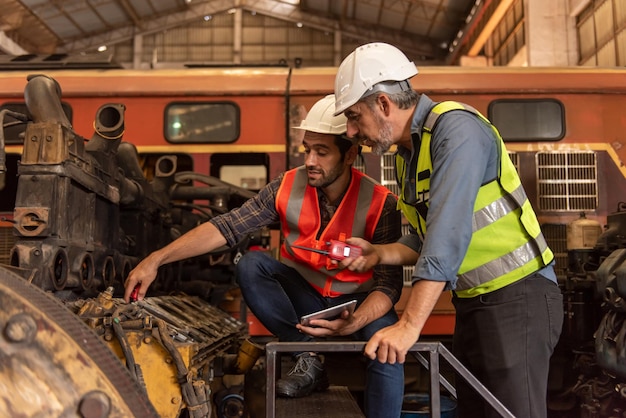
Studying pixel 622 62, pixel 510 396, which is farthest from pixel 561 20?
pixel 510 396

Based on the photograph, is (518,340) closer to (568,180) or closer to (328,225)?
(328,225)

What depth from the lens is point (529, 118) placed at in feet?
15.4

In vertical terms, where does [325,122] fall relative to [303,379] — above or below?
above

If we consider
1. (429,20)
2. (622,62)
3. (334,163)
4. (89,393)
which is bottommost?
(89,393)

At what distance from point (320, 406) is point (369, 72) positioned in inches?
50.5

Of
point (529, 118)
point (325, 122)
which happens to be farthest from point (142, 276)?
point (529, 118)

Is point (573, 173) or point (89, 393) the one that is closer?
point (89, 393)

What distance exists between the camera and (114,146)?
2936mm

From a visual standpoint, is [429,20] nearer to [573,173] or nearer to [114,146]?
[573,173]

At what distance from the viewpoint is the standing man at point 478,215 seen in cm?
192

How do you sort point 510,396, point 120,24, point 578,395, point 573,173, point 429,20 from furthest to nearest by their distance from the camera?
point 120,24 → point 429,20 → point 573,173 → point 578,395 → point 510,396

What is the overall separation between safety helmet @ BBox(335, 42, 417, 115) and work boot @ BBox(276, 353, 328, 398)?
3.64 feet

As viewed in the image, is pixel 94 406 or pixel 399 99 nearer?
pixel 94 406

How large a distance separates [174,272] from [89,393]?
295 cm
